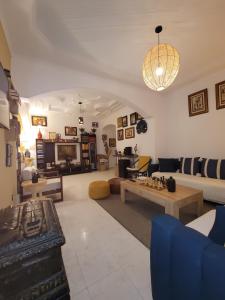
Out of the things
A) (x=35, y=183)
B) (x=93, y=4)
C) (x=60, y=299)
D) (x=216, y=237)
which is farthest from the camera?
(x=35, y=183)

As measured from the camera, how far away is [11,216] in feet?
2.62

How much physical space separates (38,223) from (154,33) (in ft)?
9.09

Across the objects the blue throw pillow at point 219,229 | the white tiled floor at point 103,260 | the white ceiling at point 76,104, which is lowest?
the white tiled floor at point 103,260

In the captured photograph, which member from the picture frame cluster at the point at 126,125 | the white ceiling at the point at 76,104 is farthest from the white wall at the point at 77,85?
the white ceiling at the point at 76,104

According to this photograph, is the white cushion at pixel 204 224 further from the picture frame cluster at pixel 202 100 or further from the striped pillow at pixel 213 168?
the picture frame cluster at pixel 202 100

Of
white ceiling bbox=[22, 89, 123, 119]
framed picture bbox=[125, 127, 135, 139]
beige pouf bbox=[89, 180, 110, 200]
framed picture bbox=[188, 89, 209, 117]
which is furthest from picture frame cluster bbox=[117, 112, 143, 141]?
beige pouf bbox=[89, 180, 110, 200]

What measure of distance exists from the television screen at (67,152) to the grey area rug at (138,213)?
4.61 m

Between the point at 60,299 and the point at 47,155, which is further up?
the point at 47,155

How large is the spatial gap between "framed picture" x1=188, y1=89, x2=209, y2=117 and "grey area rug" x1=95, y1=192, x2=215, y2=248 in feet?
7.46

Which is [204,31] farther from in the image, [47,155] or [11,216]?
[47,155]

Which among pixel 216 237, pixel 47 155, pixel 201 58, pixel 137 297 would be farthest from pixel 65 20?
pixel 47 155

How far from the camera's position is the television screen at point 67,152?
750 cm

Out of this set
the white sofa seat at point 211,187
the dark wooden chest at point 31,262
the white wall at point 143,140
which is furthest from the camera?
the white wall at point 143,140

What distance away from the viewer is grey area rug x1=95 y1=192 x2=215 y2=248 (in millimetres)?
2273
